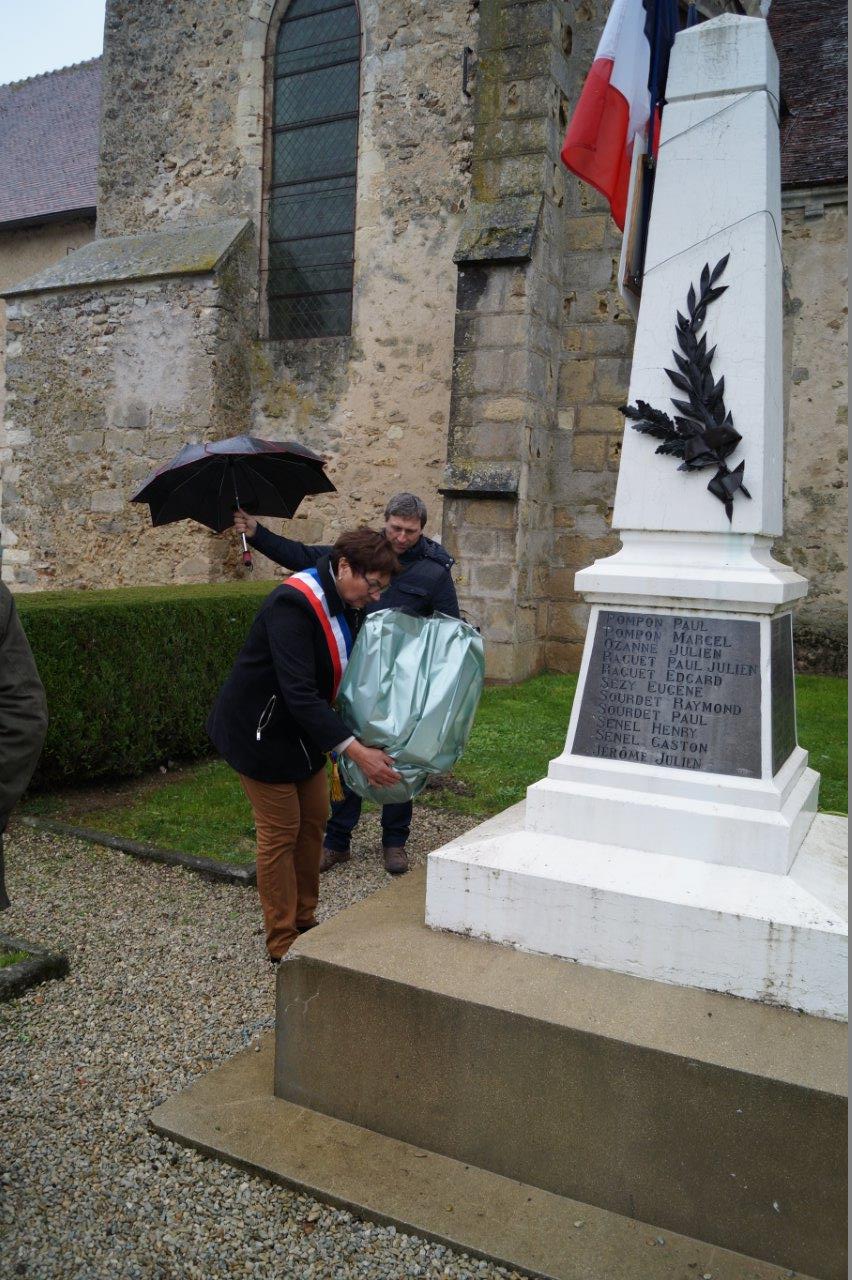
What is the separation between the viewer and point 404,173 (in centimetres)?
1020

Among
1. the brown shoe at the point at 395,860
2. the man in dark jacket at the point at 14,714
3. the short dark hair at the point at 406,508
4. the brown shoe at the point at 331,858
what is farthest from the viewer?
the brown shoe at the point at 331,858

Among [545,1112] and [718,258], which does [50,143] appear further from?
[545,1112]

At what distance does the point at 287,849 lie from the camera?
3.64 m

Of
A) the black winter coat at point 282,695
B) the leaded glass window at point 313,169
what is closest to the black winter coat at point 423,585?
the black winter coat at point 282,695

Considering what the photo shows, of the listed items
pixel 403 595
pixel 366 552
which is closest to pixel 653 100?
pixel 366 552

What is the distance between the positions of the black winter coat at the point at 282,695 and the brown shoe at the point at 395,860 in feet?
4.91

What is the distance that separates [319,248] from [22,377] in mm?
4014

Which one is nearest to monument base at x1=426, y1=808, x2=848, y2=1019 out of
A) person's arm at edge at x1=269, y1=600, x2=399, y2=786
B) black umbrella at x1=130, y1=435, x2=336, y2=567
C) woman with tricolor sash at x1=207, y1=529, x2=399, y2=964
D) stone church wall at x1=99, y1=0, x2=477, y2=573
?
person's arm at edge at x1=269, y1=600, x2=399, y2=786

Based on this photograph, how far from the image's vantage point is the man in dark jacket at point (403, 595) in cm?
486

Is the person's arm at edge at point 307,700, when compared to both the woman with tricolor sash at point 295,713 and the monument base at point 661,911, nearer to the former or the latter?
the woman with tricolor sash at point 295,713

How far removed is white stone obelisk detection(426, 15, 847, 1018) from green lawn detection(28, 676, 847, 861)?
8.94 ft

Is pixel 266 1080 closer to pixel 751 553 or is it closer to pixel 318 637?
pixel 318 637

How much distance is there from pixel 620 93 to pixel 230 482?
2.10m

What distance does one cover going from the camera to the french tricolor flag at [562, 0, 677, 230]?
3.14 meters
